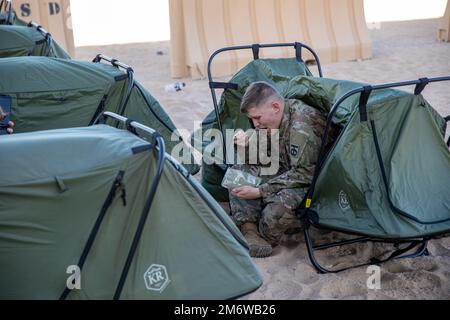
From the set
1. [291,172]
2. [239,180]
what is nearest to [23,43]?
[239,180]

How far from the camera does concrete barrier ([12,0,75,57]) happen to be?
8562 mm

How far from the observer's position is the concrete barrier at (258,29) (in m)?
8.57

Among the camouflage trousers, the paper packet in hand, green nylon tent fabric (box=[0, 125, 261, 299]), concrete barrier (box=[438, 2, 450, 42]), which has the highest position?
concrete barrier (box=[438, 2, 450, 42])

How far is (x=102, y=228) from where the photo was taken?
116 inches

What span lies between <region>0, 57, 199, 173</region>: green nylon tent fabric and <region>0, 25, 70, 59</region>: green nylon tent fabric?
0.97m

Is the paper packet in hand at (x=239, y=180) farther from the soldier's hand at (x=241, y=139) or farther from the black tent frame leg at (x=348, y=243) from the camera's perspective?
the black tent frame leg at (x=348, y=243)

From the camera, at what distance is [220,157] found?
4852 millimetres

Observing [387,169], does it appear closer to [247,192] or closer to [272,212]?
[272,212]

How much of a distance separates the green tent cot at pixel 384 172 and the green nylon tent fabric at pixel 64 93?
6.07ft

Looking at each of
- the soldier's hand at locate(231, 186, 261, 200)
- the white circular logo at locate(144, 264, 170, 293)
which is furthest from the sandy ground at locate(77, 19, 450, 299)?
the white circular logo at locate(144, 264, 170, 293)

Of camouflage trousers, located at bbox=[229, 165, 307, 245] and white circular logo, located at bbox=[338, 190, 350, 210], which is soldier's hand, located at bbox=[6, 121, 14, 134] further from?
white circular logo, located at bbox=[338, 190, 350, 210]

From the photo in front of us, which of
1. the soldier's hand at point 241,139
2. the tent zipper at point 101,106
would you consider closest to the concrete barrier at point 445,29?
the soldier's hand at point 241,139

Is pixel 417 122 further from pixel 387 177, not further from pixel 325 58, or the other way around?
pixel 325 58
